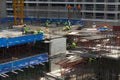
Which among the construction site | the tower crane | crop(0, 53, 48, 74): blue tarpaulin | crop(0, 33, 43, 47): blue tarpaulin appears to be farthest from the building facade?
crop(0, 53, 48, 74): blue tarpaulin

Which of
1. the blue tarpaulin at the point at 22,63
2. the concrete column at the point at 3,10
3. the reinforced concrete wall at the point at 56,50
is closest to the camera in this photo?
the blue tarpaulin at the point at 22,63

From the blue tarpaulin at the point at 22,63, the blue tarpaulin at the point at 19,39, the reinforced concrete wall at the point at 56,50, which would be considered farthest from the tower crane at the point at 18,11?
the blue tarpaulin at the point at 22,63

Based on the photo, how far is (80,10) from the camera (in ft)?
239

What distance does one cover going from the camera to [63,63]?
33844 millimetres

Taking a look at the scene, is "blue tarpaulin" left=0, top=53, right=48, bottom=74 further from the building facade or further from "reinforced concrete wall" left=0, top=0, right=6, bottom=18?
"reinforced concrete wall" left=0, top=0, right=6, bottom=18

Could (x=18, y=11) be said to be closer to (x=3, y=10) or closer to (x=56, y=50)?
(x=56, y=50)

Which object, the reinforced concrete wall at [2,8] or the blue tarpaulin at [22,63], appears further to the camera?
the reinforced concrete wall at [2,8]

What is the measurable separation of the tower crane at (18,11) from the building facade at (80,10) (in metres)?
13.8

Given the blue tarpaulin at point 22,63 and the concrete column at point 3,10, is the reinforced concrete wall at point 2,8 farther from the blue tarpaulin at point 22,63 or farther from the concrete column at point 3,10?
the blue tarpaulin at point 22,63

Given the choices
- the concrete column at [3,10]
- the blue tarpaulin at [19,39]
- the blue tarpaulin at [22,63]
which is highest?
the concrete column at [3,10]

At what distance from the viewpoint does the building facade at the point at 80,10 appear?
6931cm

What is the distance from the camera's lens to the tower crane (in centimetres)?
5525

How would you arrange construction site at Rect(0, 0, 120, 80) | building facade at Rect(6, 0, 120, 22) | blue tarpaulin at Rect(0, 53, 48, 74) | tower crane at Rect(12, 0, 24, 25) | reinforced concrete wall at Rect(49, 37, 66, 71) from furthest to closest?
building facade at Rect(6, 0, 120, 22) → tower crane at Rect(12, 0, 24, 25) → reinforced concrete wall at Rect(49, 37, 66, 71) → construction site at Rect(0, 0, 120, 80) → blue tarpaulin at Rect(0, 53, 48, 74)

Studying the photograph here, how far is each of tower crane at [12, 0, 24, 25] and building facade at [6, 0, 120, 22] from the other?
13815 millimetres
